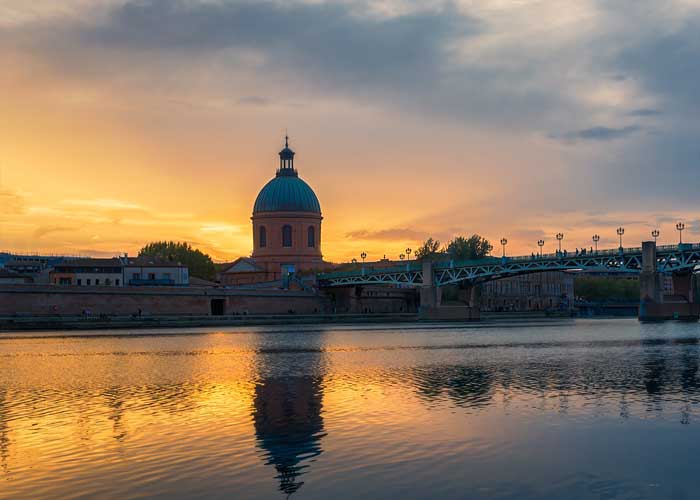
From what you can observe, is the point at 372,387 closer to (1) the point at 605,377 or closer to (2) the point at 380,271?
(1) the point at 605,377

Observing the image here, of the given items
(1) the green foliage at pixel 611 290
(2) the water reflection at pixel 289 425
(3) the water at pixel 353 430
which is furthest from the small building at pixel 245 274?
(2) the water reflection at pixel 289 425

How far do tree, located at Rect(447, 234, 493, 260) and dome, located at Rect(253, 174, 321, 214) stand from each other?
22649 millimetres

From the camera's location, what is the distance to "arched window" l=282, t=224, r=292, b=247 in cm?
14888

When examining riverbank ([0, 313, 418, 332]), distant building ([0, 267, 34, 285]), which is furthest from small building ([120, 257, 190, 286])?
riverbank ([0, 313, 418, 332])

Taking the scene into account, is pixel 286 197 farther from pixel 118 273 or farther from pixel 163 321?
pixel 163 321

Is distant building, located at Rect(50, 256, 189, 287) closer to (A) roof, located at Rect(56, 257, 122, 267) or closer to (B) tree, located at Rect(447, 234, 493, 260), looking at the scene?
(A) roof, located at Rect(56, 257, 122, 267)

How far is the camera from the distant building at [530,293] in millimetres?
170125

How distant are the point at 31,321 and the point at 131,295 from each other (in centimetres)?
1984

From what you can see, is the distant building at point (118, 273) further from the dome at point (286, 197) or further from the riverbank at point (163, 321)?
the dome at point (286, 197)

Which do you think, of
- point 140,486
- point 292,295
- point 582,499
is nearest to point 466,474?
point 582,499

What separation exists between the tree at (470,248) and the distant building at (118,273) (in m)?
44.0

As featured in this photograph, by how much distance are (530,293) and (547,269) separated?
61.0 m

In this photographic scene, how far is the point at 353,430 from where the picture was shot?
22.8 meters

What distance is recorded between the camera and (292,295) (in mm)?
130875
